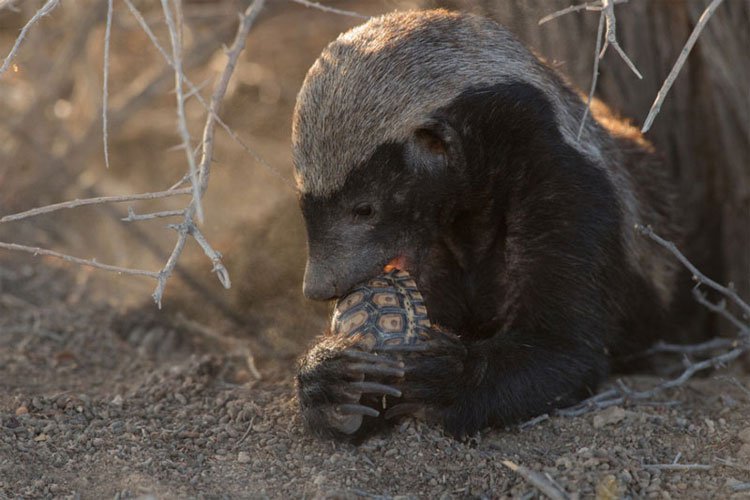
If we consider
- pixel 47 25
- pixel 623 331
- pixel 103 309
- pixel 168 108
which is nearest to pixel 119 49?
pixel 168 108

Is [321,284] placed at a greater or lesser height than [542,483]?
greater

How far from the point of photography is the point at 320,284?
3.60 m

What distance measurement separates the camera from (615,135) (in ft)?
15.6

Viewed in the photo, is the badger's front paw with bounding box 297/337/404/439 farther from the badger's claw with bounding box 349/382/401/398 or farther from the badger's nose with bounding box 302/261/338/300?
the badger's nose with bounding box 302/261/338/300

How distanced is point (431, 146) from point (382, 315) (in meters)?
0.74

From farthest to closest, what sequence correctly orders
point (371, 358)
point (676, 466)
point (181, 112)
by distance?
point (371, 358) → point (676, 466) → point (181, 112)

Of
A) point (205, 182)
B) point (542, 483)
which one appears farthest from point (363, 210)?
point (542, 483)

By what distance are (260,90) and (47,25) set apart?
6.63 ft

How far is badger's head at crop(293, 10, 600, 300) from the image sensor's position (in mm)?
3559

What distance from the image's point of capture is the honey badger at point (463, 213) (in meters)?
3.58

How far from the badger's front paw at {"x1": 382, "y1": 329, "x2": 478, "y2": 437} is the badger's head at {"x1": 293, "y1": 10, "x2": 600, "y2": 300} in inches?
15.1

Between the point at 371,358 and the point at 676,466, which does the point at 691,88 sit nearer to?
the point at 676,466

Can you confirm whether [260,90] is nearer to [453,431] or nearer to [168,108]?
[168,108]

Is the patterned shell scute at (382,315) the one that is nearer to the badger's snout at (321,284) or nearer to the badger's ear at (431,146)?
the badger's snout at (321,284)
